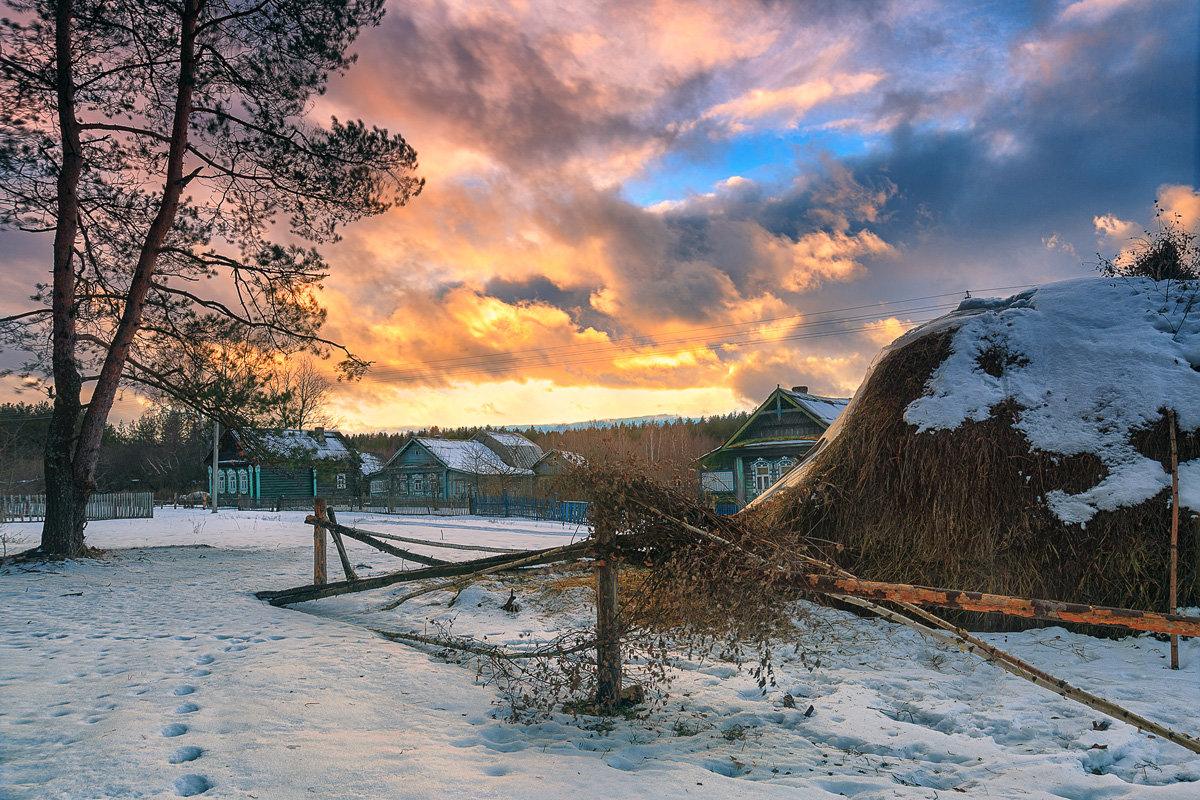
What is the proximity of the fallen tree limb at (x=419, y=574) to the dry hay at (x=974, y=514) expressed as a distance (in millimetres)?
2339

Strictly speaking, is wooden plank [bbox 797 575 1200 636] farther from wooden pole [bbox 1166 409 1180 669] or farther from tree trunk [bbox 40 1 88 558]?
tree trunk [bbox 40 1 88 558]

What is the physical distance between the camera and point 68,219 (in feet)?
39.4

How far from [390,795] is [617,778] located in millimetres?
1182

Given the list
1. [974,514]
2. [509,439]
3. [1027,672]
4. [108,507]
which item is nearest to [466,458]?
[509,439]

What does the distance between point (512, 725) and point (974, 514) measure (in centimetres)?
550

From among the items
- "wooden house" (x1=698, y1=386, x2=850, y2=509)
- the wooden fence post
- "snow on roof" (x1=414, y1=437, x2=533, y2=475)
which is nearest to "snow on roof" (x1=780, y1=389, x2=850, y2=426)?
"wooden house" (x1=698, y1=386, x2=850, y2=509)

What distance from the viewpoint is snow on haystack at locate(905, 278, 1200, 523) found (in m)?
6.69

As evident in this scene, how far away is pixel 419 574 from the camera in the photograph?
6027 mm

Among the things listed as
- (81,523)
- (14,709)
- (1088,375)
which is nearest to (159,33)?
(81,523)

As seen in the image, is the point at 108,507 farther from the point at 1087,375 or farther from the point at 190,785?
the point at 1087,375

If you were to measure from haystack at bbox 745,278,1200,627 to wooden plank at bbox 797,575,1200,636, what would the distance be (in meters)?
3.65

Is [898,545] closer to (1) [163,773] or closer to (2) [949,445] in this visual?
(2) [949,445]

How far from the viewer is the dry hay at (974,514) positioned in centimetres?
632

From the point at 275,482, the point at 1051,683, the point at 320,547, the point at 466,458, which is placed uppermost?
the point at 466,458
